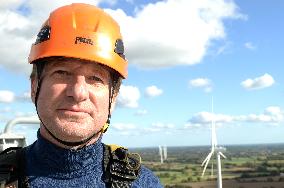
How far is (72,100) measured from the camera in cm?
389

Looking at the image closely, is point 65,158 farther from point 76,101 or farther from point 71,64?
point 71,64

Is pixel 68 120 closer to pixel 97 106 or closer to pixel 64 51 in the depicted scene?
pixel 97 106

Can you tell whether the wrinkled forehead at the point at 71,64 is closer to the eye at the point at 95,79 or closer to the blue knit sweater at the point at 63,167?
the eye at the point at 95,79

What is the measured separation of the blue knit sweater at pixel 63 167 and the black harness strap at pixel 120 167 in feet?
0.30

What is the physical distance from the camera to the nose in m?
3.86

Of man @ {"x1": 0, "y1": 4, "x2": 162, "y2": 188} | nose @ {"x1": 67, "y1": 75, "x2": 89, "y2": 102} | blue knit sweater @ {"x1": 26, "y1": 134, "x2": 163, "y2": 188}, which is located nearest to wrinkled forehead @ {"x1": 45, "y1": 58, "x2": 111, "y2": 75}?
man @ {"x1": 0, "y1": 4, "x2": 162, "y2": 188}

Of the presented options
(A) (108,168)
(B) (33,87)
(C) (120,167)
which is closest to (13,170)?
(B) (33,87)

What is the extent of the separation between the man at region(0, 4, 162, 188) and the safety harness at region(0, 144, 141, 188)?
10 mm

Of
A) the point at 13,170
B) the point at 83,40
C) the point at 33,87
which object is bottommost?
the point at 13,170

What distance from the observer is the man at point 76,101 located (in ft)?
12.8

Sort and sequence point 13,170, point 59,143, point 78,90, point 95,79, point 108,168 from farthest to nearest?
point 108,168
point 13,170
point 95,79
point 59,143
point 78,90

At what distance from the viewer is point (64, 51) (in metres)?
4.14

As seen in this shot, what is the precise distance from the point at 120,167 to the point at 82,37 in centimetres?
139

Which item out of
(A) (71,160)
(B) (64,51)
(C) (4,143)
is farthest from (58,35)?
(C) (4,143)
